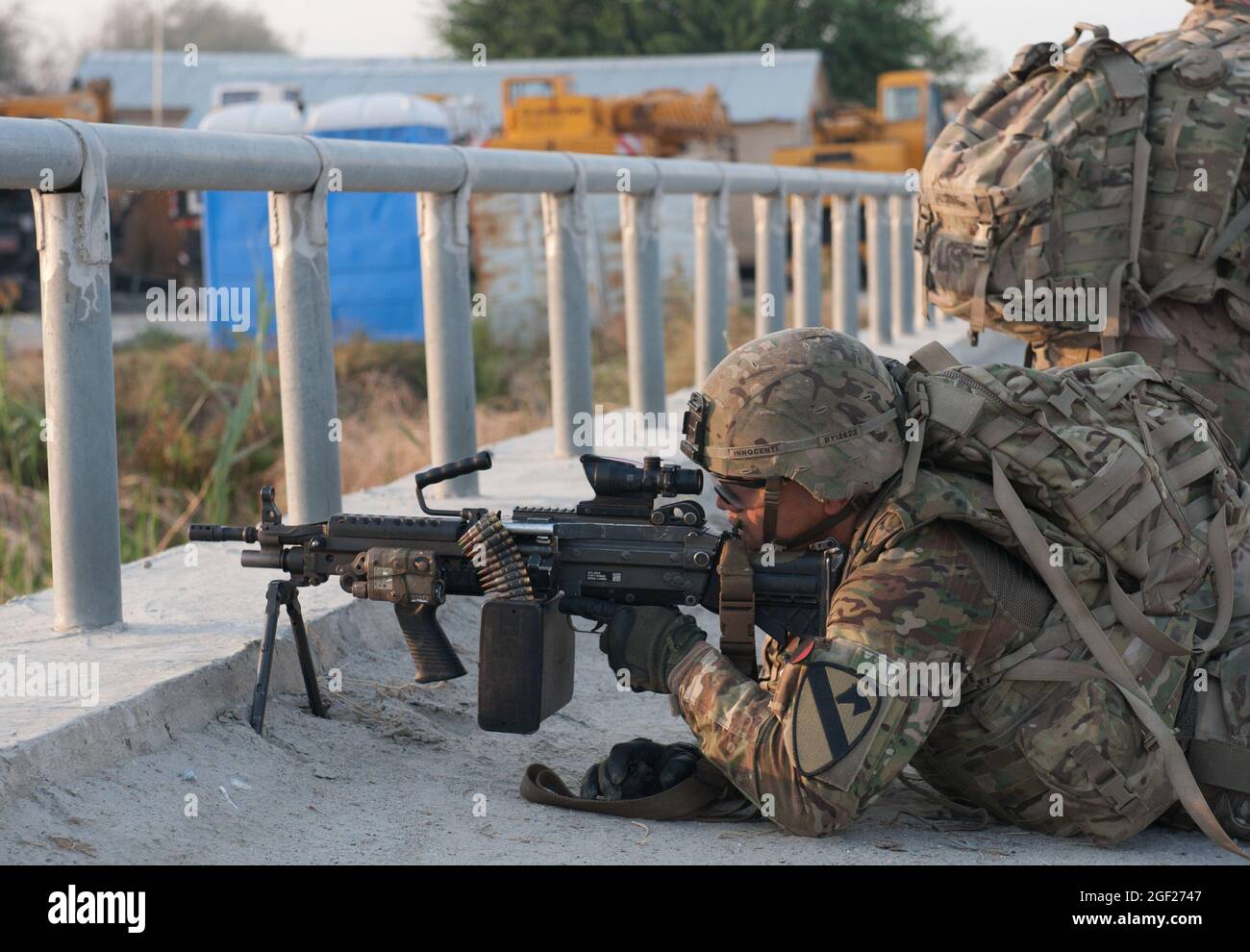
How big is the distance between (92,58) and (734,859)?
33.9 meters

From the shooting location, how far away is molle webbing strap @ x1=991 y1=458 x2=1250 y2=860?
120 inches

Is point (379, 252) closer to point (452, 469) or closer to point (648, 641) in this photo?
point (452, 469)

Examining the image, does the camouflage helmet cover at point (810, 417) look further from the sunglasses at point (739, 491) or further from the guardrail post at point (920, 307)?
the guardrail post at point (920, 307)

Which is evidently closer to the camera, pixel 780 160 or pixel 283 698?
pixel 283 698

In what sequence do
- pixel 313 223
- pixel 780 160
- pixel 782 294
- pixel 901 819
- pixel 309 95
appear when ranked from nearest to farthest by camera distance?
pixel 901 819 < pixel 313 223 < pixel 782 294 < pixel 780 160 < pixel 309 95

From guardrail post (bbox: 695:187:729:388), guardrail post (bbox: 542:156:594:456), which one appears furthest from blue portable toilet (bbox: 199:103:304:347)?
guardrail post (bbox: 542:156:594:456)

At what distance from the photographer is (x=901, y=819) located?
335 cm

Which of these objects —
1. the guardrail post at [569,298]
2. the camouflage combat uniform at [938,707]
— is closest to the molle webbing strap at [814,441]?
the camouflage combat uniform at [938,707]

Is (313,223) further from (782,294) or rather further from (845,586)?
(782,294)

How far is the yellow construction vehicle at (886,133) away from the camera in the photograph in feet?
73.6

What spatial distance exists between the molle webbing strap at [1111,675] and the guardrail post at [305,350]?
5.74 feet

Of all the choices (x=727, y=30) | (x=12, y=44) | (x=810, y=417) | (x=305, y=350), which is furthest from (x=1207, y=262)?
(x=12, y=44)

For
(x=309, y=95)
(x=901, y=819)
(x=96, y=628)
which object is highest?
(x=309, y=95)
